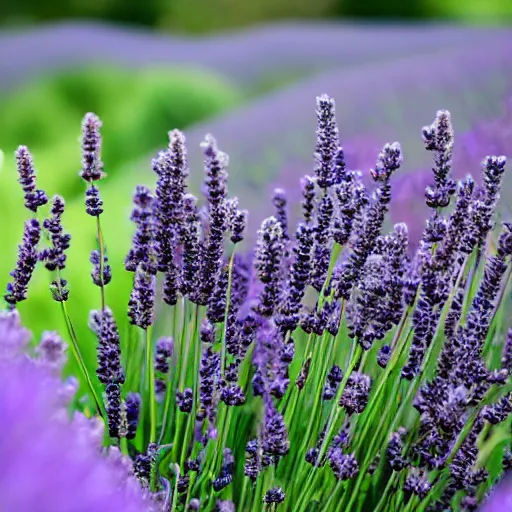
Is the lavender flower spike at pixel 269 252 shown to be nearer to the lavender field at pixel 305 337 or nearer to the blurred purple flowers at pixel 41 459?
the lavender field at pixel 305 337

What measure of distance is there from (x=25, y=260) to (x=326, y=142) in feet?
0.43

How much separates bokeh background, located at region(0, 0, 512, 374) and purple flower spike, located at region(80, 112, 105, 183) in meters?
0.13

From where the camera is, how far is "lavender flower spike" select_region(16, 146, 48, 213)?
0.29 meters

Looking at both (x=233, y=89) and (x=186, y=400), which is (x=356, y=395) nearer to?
(x=186, y=400)

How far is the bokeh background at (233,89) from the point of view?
1.49ft

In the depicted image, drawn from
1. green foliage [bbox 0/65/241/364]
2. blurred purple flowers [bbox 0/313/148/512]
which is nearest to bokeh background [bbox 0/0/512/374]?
green foliage [bbox 0/65/241/364]

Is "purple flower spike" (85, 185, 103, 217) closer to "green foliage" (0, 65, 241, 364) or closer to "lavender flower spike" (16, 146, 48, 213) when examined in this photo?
"lavender flower spike" (16, 146, 48, 213)

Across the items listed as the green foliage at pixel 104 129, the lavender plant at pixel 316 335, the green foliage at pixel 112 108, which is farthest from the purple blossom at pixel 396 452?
the green foliage at pixel 112 108

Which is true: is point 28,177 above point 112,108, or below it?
below

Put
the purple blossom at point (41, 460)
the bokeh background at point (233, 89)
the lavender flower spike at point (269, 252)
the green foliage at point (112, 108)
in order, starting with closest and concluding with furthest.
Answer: the purple blossom at point (41, 460) → the lavender flower spike at point (269, 252) → the bokeh background at point (233, 89) → the green foliage at point (112, 108)

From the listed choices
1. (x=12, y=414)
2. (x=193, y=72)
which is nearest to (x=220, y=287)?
(x=12, y=414)

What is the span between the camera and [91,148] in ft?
0.97

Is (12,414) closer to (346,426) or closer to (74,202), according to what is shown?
(346,426)

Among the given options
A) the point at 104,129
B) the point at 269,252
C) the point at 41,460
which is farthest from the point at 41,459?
the point at 104,129
